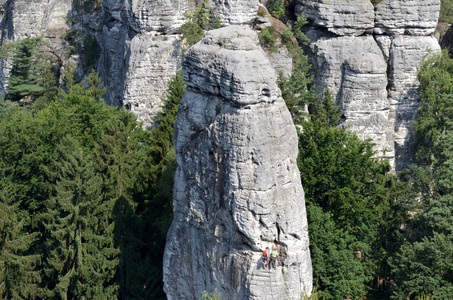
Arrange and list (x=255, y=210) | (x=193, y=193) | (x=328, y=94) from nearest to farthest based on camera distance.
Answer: (x=255, y=210) → (x=193, y=193) → (x=328, y=94)

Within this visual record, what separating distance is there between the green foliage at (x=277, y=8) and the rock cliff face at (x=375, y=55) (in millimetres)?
2270

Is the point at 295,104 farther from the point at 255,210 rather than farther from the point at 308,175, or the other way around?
the point at 255,210

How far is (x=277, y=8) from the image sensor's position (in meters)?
39.9

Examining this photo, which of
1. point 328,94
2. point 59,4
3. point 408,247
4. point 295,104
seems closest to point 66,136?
point 295,104

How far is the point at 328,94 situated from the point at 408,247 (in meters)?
11.5

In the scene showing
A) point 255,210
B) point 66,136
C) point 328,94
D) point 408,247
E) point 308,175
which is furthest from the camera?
point 328,94

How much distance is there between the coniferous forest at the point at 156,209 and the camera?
90.7ft

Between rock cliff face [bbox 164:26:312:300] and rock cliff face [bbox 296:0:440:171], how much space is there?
16.7 meters

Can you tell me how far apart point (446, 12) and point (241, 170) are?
30.0 meters

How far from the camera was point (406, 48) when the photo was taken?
3741 cm

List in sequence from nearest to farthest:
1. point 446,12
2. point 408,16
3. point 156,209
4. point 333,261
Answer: point 333,261 < point 156,209 < point 408,16 < point 446,12

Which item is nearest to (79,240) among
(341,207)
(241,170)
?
(241,170)

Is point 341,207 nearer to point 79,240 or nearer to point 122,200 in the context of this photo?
point 122,200

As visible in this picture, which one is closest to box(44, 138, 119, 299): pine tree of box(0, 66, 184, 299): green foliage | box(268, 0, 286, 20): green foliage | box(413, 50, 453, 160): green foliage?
box(0, 66, 184, 299): green foliage
